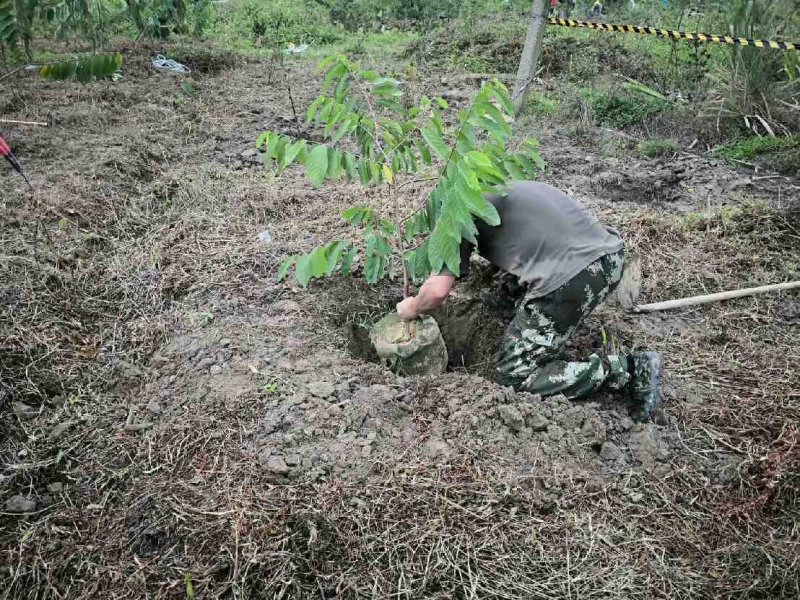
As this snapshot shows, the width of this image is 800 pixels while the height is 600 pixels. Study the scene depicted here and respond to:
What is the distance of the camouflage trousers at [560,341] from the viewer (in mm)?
2832

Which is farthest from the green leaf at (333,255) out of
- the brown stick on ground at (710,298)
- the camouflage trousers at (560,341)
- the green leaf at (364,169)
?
the brown stick on ground at (710,298)

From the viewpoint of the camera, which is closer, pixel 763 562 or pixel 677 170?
pixel 763 562

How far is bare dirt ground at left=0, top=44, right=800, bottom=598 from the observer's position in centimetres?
221

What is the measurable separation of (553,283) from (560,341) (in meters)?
0.33

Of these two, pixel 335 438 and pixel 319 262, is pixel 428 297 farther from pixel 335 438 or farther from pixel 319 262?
pixel 335 438

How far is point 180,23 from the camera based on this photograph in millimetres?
9094

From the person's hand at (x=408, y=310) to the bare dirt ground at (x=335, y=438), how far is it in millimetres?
280

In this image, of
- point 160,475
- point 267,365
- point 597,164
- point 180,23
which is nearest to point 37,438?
point 160,475

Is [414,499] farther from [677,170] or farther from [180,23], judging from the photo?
[180,23]

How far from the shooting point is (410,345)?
10.00 ft

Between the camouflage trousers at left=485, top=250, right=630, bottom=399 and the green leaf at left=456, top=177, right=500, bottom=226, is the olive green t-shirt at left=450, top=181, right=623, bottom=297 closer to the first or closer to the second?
the camouflage trousers at left=485, top=250, right=630, bottom=399

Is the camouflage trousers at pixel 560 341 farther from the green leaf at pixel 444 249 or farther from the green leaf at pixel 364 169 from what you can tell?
the green leaf at pixel 364 169

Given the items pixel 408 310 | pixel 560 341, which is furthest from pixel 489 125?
pixel 560 341

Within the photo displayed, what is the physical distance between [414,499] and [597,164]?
3882 mm
